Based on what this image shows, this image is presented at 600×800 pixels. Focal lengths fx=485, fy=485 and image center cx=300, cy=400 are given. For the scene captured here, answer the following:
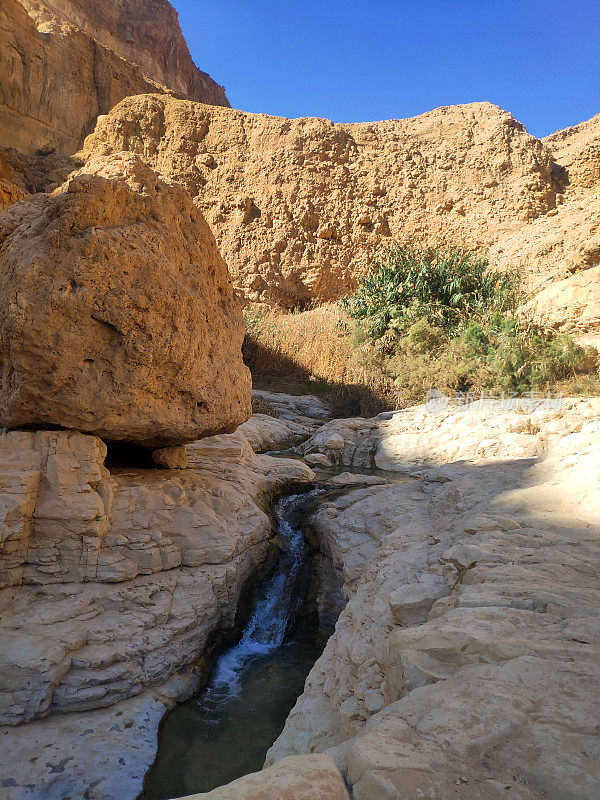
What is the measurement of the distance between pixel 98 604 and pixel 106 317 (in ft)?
5.82

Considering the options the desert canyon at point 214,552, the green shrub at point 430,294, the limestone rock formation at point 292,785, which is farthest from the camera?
the green shrub at point 430,294

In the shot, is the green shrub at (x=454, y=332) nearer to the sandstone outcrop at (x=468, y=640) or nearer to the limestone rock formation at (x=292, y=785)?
the sandstone outcrop at (x=468, y=640)

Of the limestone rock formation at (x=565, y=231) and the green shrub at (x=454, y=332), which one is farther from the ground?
the limestone rock formation at (x=565, y=231)

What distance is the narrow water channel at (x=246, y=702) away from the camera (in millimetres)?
2443

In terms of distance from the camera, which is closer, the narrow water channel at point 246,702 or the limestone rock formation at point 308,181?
the narrow water channel at point 246,702

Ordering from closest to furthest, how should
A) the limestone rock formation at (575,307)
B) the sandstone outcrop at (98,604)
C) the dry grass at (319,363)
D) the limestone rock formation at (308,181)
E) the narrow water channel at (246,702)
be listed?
the sandstone outcrop at (98,604)
the narrow water channel at (246,702)
the limestone rock formation at (575,307)
the dry grass at (319,363)
the limestone rock formation at (308,181)

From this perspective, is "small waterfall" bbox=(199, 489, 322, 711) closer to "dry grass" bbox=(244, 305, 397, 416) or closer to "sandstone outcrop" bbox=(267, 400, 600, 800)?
"sandstone outcrop" bbox=(267, 400, 600, 800)

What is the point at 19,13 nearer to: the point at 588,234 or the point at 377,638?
the point at 588,234

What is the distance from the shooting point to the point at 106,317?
3135mm

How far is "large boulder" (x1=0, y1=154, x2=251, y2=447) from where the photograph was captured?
3.07 meters

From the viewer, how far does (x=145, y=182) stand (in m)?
3.61

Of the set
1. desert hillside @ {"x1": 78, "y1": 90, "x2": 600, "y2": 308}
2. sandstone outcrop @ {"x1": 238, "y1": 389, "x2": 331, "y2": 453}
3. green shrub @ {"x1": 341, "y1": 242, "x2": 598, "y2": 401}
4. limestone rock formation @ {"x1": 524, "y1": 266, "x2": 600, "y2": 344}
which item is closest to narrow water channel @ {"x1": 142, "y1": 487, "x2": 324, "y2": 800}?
sandstone outcrop @ {"x1": 238, "y1": 389, "x2": 331, "y2": 453}

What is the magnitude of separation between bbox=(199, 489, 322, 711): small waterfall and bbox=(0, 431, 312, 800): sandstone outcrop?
17 centimetres

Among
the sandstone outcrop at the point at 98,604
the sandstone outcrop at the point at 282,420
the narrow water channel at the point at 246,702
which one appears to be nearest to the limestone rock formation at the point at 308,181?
the sandstone outcrop at the point at 282,420
